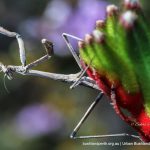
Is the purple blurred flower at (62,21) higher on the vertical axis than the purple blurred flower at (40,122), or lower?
higher

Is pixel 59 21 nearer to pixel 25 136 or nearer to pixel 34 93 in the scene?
pixel 34 93

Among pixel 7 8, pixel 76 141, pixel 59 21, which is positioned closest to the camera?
pixel 76 141

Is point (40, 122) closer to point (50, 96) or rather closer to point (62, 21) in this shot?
point (50, 96)

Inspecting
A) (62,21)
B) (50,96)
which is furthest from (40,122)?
(62,21)

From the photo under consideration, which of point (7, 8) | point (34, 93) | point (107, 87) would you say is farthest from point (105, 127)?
point (107, 87)

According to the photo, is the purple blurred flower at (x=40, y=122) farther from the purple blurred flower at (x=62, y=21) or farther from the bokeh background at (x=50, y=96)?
the purple blurred flower at (x=62, y=21)

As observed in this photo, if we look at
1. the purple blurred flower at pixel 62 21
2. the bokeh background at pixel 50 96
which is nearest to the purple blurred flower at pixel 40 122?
the bokeh background at pixel 50 96
